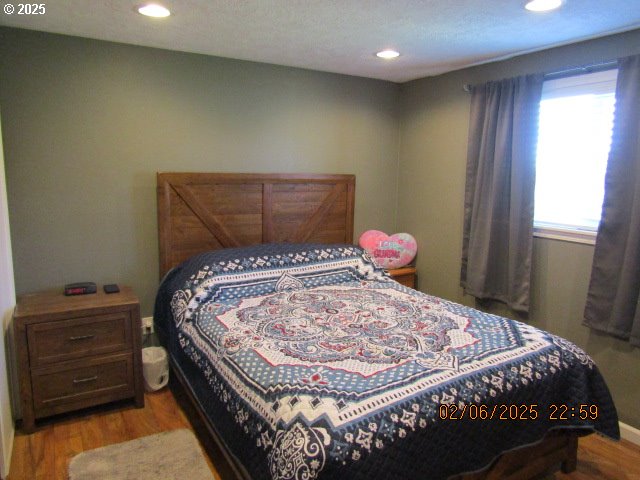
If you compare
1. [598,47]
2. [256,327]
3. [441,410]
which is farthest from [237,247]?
[598,47]

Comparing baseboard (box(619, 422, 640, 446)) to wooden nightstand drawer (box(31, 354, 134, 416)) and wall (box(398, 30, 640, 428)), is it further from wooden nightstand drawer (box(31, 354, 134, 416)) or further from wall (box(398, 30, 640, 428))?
wooden nightstand drawer (box(31, 354, 134, 416))

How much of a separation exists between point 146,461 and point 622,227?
2.74 meters

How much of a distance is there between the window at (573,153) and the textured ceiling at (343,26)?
0.29 meters

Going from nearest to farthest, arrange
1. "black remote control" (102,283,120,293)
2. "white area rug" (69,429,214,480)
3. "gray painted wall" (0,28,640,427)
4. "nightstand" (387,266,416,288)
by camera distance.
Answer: "white area rug" (69,429,214,480), "gray painted wall" (0,28,640,427), "black remote control" (102,283,120,293), "nightstand" (387,266,416,288)

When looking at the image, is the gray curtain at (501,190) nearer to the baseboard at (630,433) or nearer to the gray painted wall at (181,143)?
the gray painted wall at (181,143)

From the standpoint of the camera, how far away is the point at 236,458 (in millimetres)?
1815

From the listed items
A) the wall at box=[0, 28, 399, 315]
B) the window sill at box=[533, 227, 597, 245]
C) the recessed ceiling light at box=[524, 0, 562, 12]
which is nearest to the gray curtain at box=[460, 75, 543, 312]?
the window sill at box=[533, 227, 597, 245]

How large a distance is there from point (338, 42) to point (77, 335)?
223cm

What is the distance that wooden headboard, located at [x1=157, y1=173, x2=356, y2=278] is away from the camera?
3.04m

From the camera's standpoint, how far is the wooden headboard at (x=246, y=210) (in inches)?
120

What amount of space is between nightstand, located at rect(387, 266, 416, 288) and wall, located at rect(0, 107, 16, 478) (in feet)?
8.36

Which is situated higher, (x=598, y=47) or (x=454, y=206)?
(x=598, y=47)

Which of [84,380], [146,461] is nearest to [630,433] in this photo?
[146,461]

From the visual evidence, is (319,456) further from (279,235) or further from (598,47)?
(598,47)
